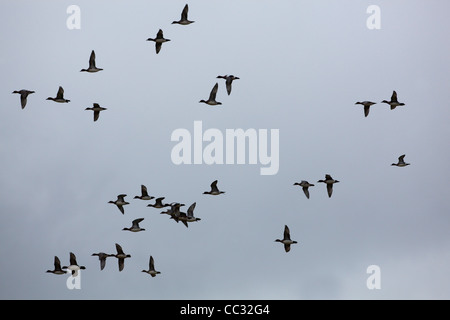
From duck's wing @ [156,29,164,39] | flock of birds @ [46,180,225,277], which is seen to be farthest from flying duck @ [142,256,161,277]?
duck's wing @ [156,29,164,39]

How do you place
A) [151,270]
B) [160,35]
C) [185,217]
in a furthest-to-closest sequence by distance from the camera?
[151,270] < [160,35] < [185,217]

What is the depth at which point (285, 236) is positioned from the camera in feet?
427

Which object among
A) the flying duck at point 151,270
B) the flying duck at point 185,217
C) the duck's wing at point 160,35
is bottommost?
the flying duck at point 151,270

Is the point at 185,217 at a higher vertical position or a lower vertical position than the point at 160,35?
lower

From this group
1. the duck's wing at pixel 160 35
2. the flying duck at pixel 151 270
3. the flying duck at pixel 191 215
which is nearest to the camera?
the flying duck at pixel 191 215

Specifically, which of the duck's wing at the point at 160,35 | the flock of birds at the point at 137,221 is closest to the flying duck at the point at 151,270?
the flock of birds at the point at 137,221

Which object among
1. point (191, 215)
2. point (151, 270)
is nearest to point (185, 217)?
point (191, 215)

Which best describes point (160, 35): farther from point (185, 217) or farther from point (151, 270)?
point (151, 270)

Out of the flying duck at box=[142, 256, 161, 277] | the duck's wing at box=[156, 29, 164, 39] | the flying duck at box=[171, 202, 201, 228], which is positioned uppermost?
the duck's wing at box=[156, 29, 164, 39]

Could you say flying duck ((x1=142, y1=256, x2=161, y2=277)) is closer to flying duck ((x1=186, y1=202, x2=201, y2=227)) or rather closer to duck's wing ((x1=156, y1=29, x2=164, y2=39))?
flying duck ((x1=186, y1=202, x2=201, y2=227))

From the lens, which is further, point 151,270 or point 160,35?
point 151,270

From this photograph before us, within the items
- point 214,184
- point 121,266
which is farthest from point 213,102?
point 121,266

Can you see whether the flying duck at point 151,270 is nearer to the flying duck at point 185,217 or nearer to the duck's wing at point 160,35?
the flying duck at point 185,217

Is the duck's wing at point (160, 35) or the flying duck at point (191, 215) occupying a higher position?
the duck's wing at point (160, 35)
